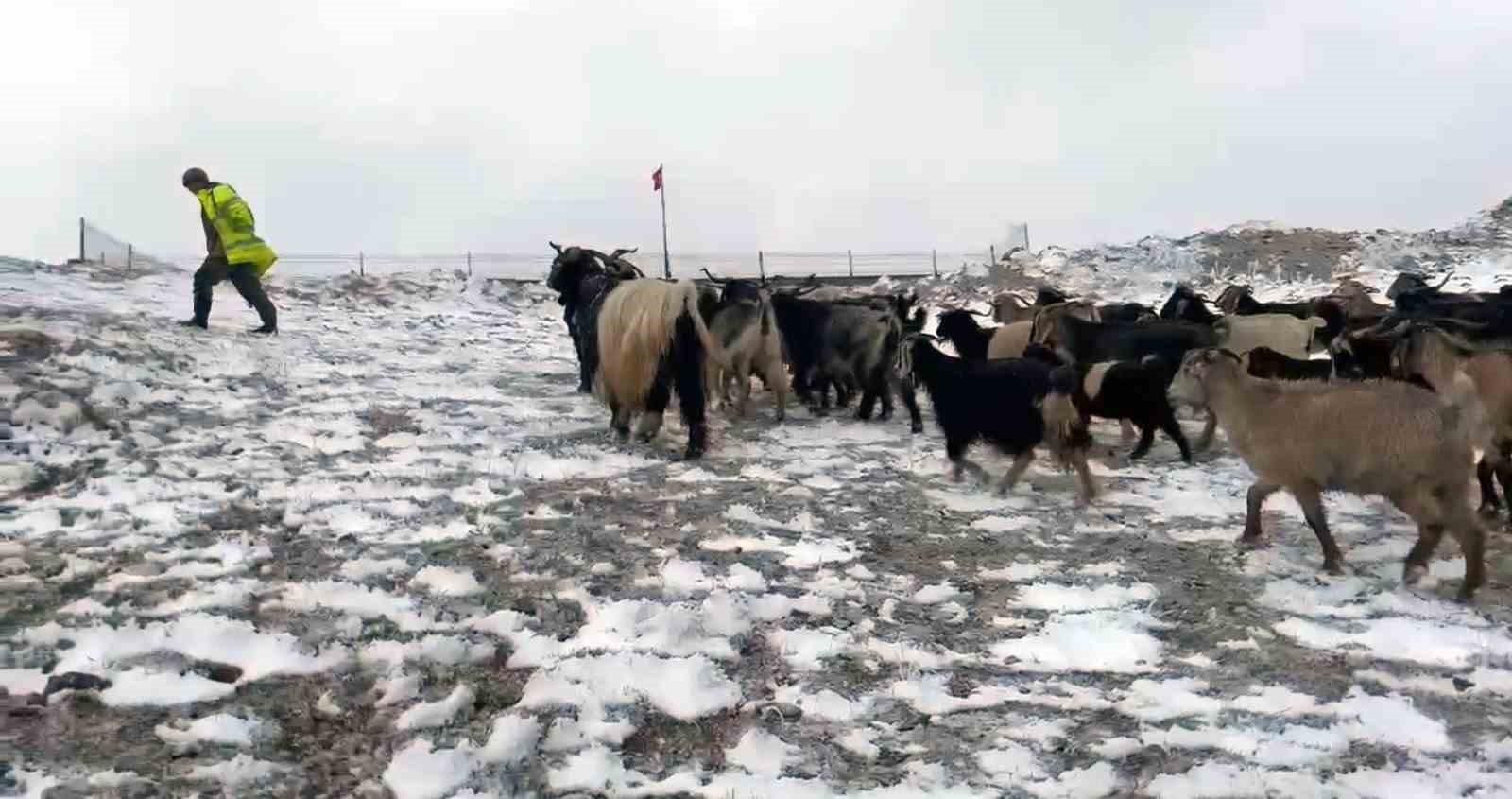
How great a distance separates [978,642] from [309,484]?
156 inches

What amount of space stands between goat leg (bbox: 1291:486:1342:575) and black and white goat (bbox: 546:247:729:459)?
3.84m

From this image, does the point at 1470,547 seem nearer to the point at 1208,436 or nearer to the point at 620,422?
the point at 1208,436

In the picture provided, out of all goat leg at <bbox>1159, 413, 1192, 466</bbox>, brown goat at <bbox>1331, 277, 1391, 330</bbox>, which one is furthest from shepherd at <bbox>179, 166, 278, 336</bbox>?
brown goat at <bbox>1331, 277, 1391, 330</bbox>

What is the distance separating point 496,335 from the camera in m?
15.1

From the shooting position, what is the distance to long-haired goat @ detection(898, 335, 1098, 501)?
684cm

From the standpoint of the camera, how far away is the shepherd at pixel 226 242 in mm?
10773

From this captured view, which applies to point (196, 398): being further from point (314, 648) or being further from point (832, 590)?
point (832, 590)

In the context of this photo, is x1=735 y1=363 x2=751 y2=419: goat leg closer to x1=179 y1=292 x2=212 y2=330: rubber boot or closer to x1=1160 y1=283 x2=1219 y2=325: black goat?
x1=1160 y1=283 x2=1219 y2=325: black goat

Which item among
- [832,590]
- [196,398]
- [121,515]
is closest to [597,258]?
[196,398]

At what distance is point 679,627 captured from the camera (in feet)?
14.0

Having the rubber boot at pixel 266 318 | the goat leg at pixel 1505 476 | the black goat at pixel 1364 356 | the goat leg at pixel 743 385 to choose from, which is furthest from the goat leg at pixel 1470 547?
the rubber boot at pixel 266 318

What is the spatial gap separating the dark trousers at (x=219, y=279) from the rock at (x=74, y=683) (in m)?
8.13

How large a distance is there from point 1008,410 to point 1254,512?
181 centimetres

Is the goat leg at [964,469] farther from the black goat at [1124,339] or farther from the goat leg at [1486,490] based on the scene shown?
the goat leg at [1486,490]
